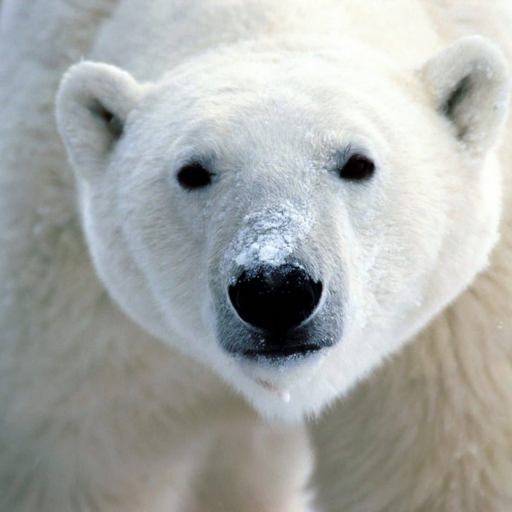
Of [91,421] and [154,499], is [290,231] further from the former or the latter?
[154,499]

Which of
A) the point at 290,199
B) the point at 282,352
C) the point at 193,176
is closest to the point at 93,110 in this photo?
the point at 193,176

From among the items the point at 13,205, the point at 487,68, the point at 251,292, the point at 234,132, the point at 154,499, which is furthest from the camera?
the point at 154,499

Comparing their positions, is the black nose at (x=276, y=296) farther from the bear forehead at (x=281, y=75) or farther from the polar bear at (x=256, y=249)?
the bear forehead at (x=281, y=75)

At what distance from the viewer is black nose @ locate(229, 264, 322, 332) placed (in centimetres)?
205

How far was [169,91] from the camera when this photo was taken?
2617mm

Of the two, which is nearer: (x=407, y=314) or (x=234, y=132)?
(x=234, y=132)

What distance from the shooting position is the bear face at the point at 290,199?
2.21m

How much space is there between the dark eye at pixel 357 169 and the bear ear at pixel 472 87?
1.08ft

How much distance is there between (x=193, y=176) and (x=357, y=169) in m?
0.36

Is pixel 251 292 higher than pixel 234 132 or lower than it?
lower

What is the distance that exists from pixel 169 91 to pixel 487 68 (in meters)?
0.75

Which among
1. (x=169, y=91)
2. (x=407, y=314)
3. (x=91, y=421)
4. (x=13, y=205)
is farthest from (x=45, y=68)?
(x=407, y=314)

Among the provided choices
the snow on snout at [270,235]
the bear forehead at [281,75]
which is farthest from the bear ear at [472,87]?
the snow on snout at [270,235]

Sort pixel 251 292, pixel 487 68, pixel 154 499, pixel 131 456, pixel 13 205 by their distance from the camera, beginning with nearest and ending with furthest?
pixel 251 292
pixel 487 68
pixel 13 205
pixel 131 456
pixel 154 499
